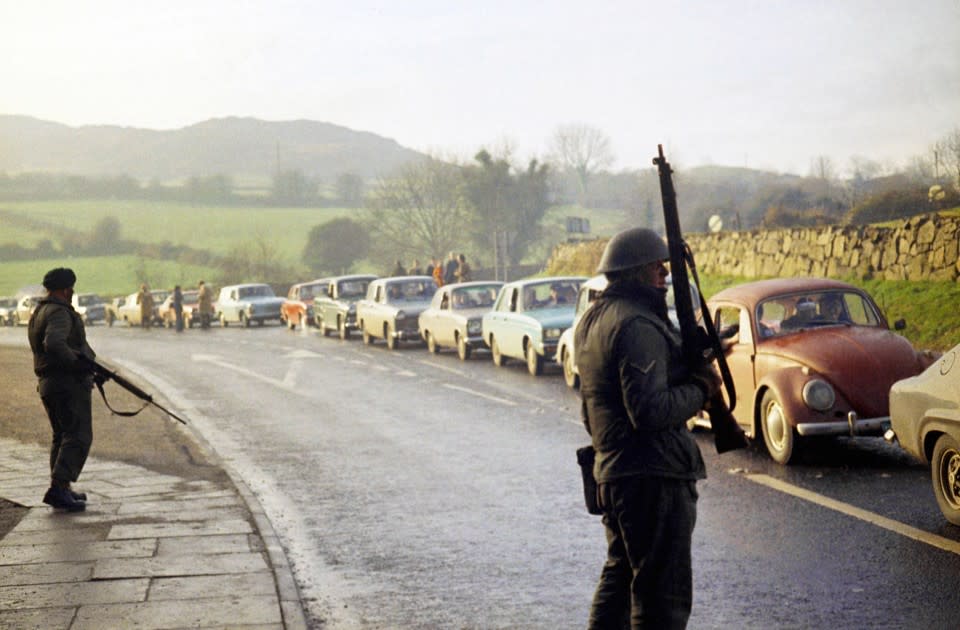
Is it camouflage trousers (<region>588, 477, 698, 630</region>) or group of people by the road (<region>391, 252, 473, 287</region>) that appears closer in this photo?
camouflage trousers (<region>588, 477, 698, 630</region>)

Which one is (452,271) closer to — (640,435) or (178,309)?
(178,309)

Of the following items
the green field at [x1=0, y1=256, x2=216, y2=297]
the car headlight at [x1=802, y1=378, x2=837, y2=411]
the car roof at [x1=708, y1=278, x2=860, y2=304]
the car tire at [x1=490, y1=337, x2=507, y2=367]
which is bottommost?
the car tire at [x1=490, y1=337, x2=507, y2=367]

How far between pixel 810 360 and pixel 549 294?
39.3 feet

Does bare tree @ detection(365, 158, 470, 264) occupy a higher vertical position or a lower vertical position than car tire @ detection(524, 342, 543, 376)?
higher

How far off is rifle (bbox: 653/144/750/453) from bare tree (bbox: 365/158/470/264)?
249ft

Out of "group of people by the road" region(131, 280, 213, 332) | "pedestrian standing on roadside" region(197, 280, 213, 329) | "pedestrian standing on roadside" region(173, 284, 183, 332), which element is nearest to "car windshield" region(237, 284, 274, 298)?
"group of people by the road" region(131, 280, 213, 332)

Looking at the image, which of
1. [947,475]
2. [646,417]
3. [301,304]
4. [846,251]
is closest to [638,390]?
[646,417]

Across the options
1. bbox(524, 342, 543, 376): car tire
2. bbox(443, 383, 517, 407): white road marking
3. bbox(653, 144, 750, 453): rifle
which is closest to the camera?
bbox(653, 144, 750, 453): rifle

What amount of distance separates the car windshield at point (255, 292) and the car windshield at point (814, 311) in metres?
41.2

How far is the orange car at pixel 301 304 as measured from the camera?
4350 cm

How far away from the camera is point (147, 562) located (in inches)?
311

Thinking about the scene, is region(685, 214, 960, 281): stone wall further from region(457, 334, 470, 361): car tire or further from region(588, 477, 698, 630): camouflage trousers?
region(588, 477, 698, 630): camouflage trousers

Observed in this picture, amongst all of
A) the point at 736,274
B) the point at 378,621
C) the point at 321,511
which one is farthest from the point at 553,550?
the point at 736,274

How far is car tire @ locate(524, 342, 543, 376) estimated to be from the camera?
21.6 m
